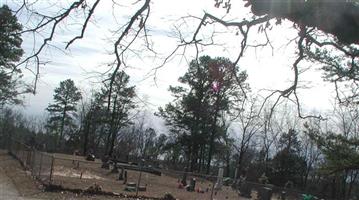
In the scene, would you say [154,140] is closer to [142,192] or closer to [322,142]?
Result: [142,192]

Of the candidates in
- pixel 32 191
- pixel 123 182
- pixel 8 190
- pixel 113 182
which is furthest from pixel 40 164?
pixel 123 182

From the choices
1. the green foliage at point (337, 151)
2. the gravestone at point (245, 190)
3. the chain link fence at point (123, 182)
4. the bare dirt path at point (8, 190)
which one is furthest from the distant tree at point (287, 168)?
the green foliage at point (337, 151)

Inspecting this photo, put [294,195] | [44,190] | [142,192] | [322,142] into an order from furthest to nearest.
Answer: [294,195] → [142,192] → [44,190] → [322,142]

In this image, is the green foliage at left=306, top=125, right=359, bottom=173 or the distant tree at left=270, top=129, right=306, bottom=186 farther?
the distant tree at left=270, top=129, right=306, bottom=186

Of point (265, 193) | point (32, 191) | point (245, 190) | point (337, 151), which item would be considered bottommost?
point (32, 191)

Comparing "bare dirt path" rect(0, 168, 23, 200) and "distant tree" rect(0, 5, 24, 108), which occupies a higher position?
"distant tree" rect(0, 5, 24, 108)

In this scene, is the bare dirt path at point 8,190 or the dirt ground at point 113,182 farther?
the dirt ground at point 113,182

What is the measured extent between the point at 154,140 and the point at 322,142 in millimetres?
65055

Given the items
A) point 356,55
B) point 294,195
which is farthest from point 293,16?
point 294,195

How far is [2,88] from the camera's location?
165 feet

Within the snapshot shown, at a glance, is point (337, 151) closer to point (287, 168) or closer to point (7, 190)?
point (7, 190)

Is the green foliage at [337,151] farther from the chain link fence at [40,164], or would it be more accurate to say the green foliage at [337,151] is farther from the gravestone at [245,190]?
the gravestone at [245,190]

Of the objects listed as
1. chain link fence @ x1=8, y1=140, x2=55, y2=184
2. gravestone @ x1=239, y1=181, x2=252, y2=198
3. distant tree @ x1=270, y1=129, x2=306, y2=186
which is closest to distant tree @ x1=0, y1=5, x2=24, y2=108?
chain link fence @ x1=8, y1=140, x2=55, y2=184

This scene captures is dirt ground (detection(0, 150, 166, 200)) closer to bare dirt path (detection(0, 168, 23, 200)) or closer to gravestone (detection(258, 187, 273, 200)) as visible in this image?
bare dirt path (detection(0, 168, 23, 200))
